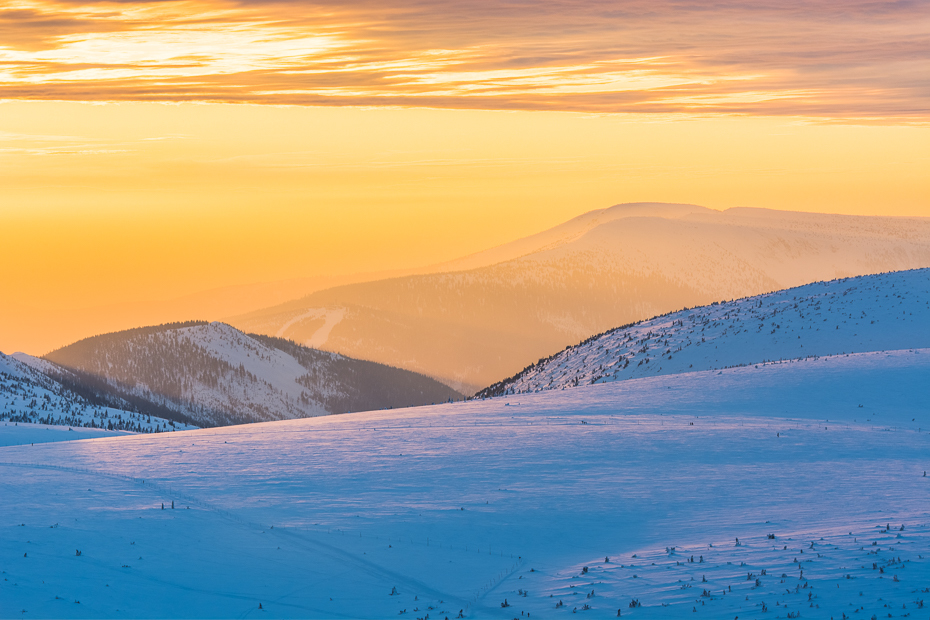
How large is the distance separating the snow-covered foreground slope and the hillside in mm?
128763

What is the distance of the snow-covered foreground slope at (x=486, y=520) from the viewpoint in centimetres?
1223

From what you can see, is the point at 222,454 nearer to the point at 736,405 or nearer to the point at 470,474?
the point at 470,474

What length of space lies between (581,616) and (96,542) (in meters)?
8.34

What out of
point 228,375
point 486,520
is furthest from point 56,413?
point 228,375

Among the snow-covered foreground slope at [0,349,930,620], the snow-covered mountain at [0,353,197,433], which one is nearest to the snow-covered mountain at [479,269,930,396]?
the snow-covered foreground slope at [0,349,930,620]

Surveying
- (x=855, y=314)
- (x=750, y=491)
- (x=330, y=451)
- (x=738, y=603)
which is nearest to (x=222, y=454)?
(x=330, y=451)

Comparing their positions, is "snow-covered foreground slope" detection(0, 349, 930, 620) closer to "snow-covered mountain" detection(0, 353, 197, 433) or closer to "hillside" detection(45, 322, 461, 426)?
"snow-covered mountain" detection(0, 353, 197, 433)

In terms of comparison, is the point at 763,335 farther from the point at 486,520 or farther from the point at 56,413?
the point at 56,413

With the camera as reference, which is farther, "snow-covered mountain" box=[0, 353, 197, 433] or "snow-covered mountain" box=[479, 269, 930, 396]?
"snow-covered mountain" box=[0, 353, 197, 433]

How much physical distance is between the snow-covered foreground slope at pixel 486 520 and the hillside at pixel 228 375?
128763 mm

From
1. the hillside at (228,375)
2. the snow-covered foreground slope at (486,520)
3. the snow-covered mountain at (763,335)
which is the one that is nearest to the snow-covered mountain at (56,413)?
the snow-covered mountain at (763,335)

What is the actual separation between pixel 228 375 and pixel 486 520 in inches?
6479

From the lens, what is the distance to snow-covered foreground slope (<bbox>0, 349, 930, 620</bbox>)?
12227mm

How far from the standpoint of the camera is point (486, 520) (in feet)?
53.9
